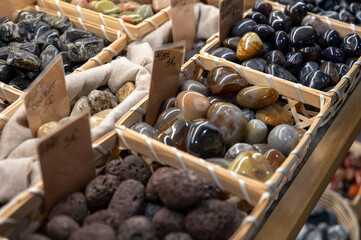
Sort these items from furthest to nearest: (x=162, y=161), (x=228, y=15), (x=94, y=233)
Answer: (x=228, y=15)
(x=162, y=161)
(x=94, y=233)

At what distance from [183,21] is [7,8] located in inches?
25.8

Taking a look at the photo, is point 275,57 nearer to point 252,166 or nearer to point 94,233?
point 252,166

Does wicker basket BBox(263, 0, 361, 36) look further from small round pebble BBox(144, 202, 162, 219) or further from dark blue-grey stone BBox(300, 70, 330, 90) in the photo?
small round pebble BBox(144, 202, 162, 219)

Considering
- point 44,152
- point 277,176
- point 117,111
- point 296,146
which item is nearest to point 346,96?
point 296,146

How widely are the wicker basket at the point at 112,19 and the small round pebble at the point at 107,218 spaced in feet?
2.79

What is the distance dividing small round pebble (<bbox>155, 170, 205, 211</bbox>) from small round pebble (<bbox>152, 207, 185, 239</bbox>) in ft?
0.05

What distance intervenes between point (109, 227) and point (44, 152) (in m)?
0.18

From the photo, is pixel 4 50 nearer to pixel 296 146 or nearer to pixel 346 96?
pixel 296 146

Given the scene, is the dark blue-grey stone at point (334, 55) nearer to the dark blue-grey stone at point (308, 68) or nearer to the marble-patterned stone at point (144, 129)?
the dark blue-grey stone at point (308, 68)

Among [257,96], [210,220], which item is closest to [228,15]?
[257,96]

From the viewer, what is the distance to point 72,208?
756 mm

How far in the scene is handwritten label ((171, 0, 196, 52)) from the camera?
1.39 metres

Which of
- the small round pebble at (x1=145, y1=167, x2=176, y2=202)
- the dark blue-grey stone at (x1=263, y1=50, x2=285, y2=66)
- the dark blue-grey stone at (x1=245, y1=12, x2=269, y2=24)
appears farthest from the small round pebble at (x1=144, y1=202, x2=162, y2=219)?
the dark blue-grey stone at (x1=245, y1=12, x2=269, y2=24)

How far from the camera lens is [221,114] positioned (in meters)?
1.02
